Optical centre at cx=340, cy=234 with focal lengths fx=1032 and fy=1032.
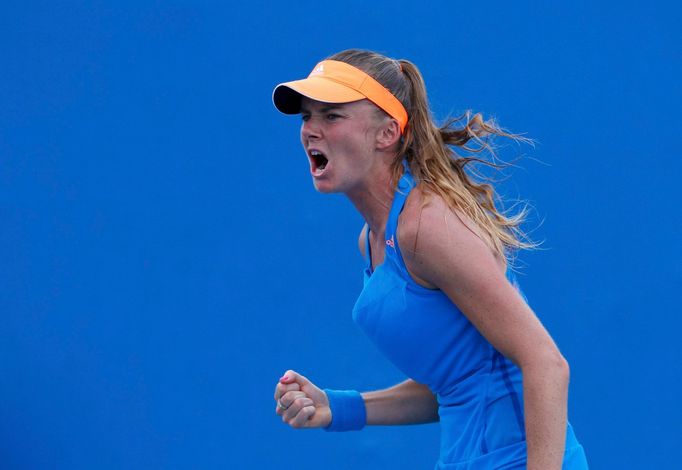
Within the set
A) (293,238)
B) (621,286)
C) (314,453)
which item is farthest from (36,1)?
(621,286)

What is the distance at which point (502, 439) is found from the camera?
1800 millimetres

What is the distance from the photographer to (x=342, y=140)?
6.32ft

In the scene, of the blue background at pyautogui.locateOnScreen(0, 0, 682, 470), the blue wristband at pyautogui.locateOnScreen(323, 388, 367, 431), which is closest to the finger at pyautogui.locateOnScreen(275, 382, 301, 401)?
the blue wristband at pyautogui.locateOnScreen(323, 388, 367, 431)

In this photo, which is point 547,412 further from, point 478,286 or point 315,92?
point 315,92

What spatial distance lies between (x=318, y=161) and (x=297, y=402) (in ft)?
1.55

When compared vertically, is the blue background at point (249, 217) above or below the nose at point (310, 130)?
above

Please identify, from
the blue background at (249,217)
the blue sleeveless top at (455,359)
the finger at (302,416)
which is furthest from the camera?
the blue background at (249,217)

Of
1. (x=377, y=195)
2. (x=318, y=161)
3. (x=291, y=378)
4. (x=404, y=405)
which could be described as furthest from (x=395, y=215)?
(x=404, y=405)

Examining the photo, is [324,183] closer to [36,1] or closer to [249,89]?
[249,89]

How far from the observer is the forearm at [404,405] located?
2.19 metres

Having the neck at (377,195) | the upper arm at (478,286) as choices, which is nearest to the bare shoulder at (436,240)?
the upper arm at (478,286)

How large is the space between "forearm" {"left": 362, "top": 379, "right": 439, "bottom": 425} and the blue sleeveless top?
29cm

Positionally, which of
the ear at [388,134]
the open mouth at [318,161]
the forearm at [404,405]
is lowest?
the forearm at [404,405]

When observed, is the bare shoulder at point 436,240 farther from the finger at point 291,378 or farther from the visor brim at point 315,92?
the finger at point 291,378
